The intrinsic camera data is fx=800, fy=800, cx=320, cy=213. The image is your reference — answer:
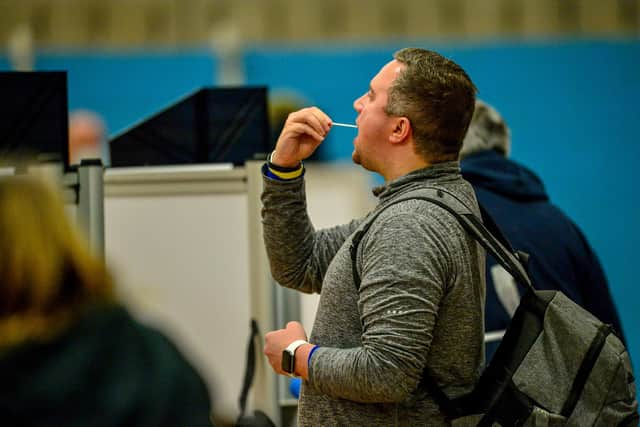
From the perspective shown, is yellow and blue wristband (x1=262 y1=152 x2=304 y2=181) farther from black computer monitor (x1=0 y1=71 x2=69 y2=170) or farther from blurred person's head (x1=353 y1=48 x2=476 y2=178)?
black computer monitor (x1=0 y1=71 x2=69 y2=170)

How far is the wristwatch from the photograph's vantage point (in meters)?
1.30

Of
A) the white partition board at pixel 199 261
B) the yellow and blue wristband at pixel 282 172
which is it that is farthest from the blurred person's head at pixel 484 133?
the yellow and blue wristband at pixel 282 172

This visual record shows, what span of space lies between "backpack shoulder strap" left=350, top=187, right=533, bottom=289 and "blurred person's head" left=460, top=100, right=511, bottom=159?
87cm

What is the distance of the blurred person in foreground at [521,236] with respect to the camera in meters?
2.06

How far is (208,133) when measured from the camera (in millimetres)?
2008

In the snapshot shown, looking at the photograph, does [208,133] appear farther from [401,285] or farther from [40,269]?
[40,269]

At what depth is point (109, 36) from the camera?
493 cm

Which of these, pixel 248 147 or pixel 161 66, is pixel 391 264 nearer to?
pixel 248 147

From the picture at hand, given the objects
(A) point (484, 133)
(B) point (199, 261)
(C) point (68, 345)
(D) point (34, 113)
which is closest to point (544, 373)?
(C) point (68, 345)

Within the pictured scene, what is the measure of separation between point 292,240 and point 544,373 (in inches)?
21.1

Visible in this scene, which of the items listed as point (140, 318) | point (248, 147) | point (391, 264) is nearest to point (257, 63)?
point (248, 147)

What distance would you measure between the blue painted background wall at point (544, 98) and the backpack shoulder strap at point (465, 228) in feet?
10.6

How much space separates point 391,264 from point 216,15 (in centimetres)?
410

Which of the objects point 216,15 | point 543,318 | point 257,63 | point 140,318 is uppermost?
point 216,15
